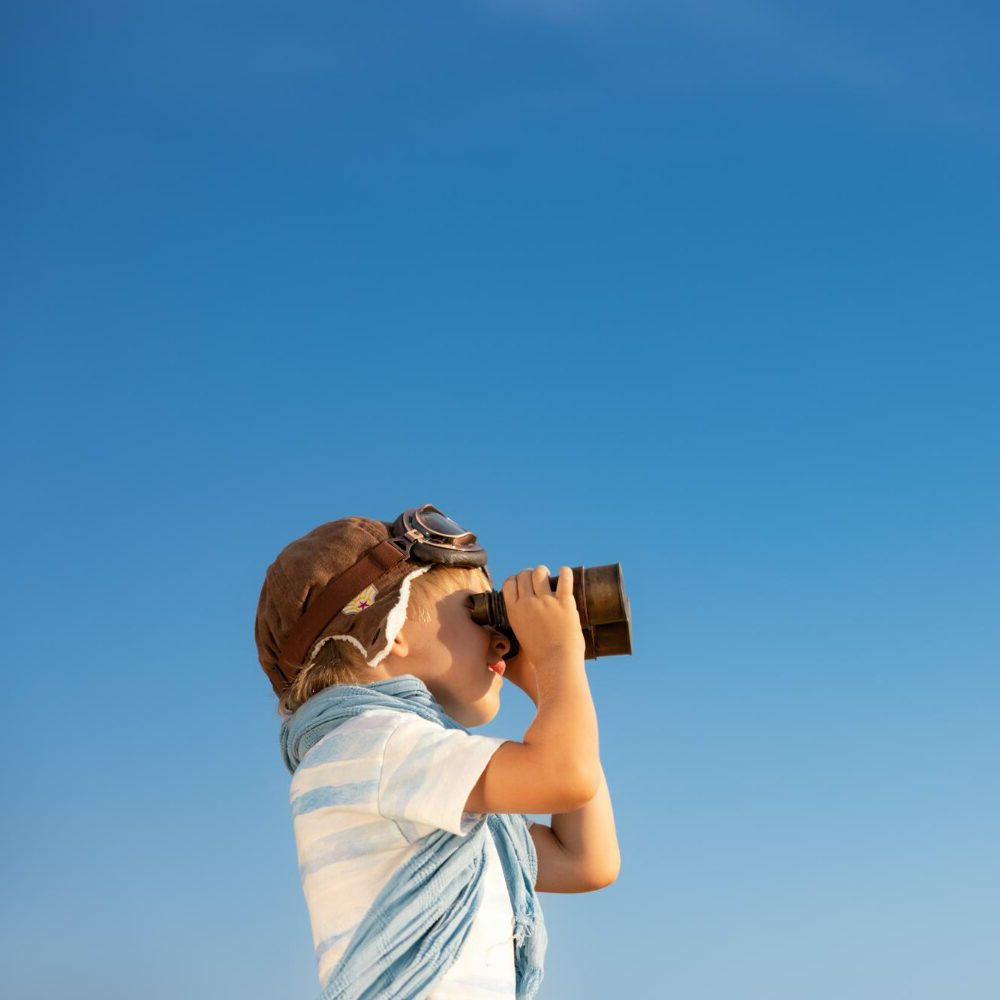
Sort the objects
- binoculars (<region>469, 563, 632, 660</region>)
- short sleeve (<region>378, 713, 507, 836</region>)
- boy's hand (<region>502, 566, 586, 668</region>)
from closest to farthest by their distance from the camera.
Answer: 1. short sleeve (<region>378, 713, 507, 836</region>)
2. boy's hand (<region>502, 566, 586, 668</region>)
3. binoculars (<region>469, 563, 632, 660</region>)

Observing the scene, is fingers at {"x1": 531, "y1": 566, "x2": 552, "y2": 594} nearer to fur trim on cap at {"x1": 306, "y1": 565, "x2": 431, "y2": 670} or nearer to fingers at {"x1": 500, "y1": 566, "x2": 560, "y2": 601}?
fingers at {"x1": 500, "y1": 566, "x2": 560, "y2": 601}

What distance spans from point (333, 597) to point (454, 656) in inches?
14.5

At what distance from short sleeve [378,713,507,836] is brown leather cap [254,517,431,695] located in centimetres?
42

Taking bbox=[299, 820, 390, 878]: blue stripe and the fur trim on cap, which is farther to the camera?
the fur trim on cap

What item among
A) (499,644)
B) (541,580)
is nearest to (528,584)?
(541,580)

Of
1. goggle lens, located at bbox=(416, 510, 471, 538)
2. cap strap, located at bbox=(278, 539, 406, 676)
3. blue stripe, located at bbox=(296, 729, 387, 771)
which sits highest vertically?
goggle lens, located at bbox=(416, 510, 471, 538)

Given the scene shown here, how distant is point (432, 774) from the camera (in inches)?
105

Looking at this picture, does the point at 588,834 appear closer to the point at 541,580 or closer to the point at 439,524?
the point at 541,580

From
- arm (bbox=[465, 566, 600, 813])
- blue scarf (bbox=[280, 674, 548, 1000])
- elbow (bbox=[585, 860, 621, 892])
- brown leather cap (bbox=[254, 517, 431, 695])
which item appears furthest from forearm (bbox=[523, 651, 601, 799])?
elbow (bbox=[585, 860, 621, 892])

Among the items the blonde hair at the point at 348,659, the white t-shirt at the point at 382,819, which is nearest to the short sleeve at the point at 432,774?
the white t-shirt at the point at 382,819

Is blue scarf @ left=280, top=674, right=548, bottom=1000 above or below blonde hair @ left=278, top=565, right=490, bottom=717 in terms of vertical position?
below

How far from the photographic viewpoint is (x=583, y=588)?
3102 mm

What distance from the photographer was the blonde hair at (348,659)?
3158 millimetres

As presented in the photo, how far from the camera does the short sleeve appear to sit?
8.64 feet
